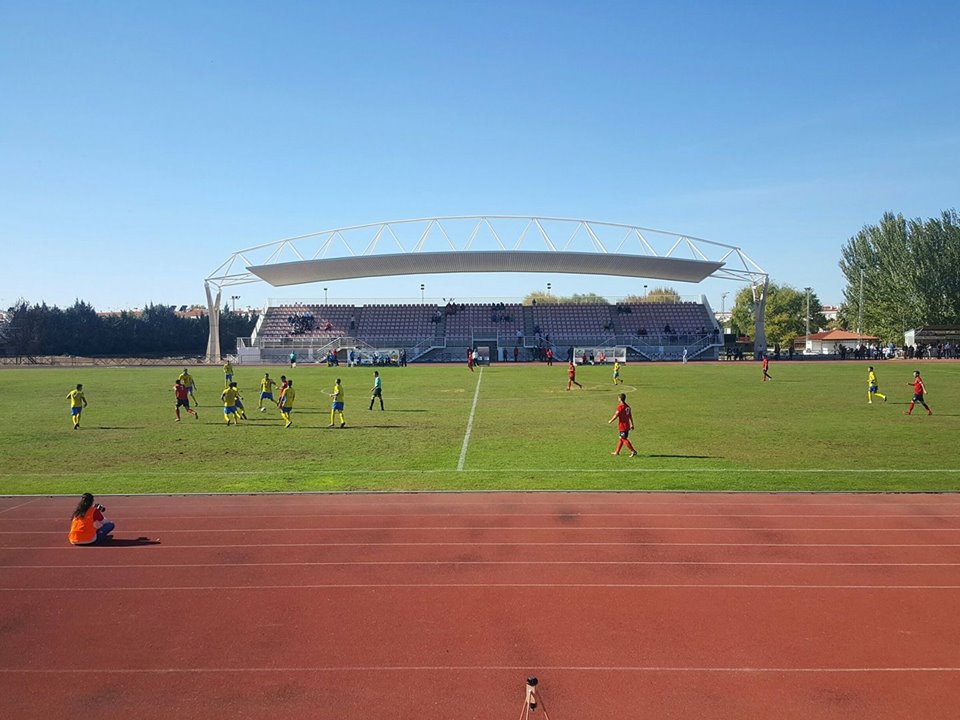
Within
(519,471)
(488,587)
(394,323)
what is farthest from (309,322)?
(488,587)

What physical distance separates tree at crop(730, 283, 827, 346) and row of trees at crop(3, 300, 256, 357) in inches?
2840

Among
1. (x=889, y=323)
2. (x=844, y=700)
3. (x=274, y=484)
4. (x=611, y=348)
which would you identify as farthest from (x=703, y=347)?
(x=844, y=700)

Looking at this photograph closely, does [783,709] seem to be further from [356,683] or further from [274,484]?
[274,484]

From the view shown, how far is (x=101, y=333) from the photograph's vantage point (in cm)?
8262

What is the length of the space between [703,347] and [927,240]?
93.9 feet

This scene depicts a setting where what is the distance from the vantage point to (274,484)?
13328 mm

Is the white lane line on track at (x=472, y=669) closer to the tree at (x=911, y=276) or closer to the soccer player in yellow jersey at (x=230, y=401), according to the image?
the soccer player in yellow jersey at (x=230, y=401)

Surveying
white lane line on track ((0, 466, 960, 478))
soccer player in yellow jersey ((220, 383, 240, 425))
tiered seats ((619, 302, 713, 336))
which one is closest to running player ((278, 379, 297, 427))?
soccer player in yellow jersey ((220, 383, 240, 425))

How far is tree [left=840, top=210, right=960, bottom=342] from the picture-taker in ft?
234

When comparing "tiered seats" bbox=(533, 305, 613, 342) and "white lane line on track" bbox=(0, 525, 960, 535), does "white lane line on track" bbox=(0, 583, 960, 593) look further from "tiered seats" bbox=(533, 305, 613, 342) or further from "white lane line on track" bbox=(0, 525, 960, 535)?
"tiered seats" bbox=(533, 305, 613, 342)

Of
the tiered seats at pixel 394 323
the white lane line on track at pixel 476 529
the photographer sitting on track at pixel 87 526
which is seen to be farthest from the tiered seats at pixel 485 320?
the photographer sitting on track at pixel 87 526

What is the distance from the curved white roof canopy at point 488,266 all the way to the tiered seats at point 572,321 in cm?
633

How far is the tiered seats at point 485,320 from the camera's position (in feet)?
237

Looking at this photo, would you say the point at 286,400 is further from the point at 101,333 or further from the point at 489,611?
the point at 101,333
